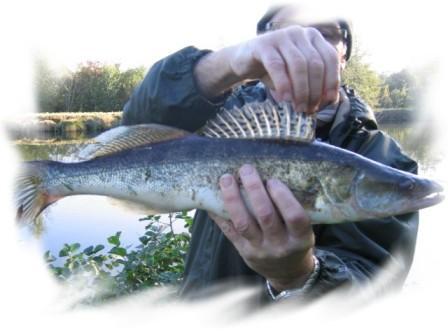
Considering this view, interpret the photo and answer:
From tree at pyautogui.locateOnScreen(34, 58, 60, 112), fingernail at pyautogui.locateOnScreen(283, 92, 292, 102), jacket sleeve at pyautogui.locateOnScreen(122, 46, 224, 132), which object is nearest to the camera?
fingernail at pyautogui.locateOnScreen(283, 92, 292, 102)

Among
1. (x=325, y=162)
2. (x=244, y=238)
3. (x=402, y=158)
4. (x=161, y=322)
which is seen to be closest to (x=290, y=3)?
(x=402, y=158)

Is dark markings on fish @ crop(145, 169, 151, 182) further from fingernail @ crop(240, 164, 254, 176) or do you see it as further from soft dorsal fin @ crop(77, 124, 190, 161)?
fingernail @ crop(240, 164, 254, 176)

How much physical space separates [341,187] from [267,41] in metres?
0.76

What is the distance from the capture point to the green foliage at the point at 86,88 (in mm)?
41219

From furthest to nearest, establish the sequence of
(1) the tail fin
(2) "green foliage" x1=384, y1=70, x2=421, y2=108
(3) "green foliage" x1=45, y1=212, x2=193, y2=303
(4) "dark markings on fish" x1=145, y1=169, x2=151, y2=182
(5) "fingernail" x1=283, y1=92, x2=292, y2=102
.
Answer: (2) "green foliage" x1=384, y1=70, x2=421, y2=108
(3) "green foliage" x1=45, y1=212, x2=193, y2=303
(1) the tail fin
(4) "dark markings on fish" x1=145, y1=169, x2=151, y2=182
(5) "fingernail" x1=283, y1=92, x2=292, y2=102

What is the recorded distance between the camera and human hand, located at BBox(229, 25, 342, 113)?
2028 mm

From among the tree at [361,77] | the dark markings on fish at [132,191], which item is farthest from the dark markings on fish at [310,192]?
the tree at [361,77]

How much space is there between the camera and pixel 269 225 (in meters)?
2.08

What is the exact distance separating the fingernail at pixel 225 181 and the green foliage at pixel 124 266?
2401 mm

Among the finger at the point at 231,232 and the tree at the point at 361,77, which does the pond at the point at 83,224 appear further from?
the tree at the point at 361,77

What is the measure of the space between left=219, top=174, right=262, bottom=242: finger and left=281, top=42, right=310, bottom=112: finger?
19.9 inches

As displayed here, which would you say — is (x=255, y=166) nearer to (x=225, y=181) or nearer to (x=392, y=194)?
(x=225, y=181)

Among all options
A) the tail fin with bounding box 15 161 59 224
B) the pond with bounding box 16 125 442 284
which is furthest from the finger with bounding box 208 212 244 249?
the pond with bounding box 16 125 442 284

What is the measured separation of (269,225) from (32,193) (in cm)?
143
